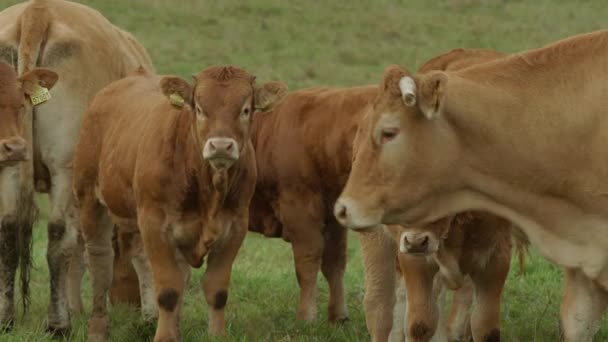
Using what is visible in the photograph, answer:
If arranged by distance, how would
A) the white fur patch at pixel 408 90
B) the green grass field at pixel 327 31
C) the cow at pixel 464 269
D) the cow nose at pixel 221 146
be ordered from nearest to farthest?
the white fur patch at pixel 408 90 → the cow nose at pixel 221 146 → the cow at pixel 464 269 → the green grass field at pixel 327 31

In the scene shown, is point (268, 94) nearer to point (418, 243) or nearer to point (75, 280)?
point (418, 243)

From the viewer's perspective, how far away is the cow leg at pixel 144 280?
8875 millimetres

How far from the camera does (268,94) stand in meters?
7.34

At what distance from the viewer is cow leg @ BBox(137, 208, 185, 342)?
732cm

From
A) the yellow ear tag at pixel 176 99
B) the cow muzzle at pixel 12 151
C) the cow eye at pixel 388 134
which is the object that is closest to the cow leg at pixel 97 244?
the cow muzzle at pixel 12 151

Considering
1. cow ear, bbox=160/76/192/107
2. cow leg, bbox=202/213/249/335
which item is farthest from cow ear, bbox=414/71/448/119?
cow leg, bbox=202/213/249/335

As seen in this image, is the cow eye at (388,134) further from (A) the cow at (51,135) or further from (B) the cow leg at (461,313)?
(A) the cow at (51,135)

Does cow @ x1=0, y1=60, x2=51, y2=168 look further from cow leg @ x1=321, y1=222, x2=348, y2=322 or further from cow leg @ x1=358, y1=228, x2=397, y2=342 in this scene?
cow leg @ x1=321, y1=222, x2=348, y2=322

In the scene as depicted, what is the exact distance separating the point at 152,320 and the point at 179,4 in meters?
18.6

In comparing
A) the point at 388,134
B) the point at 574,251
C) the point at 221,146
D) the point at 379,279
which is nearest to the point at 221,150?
the point at 221,146

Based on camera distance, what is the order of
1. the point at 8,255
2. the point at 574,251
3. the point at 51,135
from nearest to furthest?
the point at 574,251
the point at 8,255
the point at 51,135

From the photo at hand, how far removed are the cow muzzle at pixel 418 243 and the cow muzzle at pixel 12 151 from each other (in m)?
2.50

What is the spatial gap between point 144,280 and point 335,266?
1.38 metres

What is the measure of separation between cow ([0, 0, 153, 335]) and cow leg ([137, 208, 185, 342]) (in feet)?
A: 4.00
